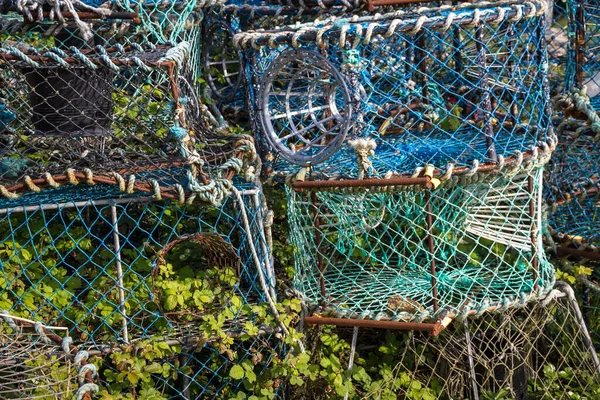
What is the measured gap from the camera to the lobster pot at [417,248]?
145 inches

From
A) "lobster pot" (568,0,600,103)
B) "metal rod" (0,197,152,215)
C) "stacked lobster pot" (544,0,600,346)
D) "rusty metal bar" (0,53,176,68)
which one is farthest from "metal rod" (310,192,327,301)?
"lobster pot" (568,0,600,103)

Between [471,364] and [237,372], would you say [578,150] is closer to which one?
[471,364]

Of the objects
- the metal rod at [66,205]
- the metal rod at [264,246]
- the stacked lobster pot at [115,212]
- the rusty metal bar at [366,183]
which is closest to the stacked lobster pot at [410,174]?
the rusty metal bar at [366,183]

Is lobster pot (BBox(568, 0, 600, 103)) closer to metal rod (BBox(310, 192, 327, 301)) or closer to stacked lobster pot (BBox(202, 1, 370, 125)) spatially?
stacked lobster pot (BBox(202, 1, 370, 125))

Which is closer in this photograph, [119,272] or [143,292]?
[119,272]

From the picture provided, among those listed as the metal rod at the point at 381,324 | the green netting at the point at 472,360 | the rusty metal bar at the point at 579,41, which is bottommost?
the green netting at the point at 472,360

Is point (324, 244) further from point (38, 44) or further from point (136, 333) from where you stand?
point (38, 44)

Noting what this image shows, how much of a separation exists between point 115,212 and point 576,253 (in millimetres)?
2205

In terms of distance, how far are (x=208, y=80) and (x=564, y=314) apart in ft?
7.12

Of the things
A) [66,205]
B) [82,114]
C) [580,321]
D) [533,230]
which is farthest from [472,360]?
[82,114]

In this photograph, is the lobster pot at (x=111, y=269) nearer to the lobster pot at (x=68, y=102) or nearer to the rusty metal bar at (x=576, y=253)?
the lobster pot at (x=68, y=102)

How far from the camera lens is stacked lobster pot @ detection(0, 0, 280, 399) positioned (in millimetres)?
3324

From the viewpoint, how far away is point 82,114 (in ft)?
11.4

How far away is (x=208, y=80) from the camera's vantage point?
4949 mm
